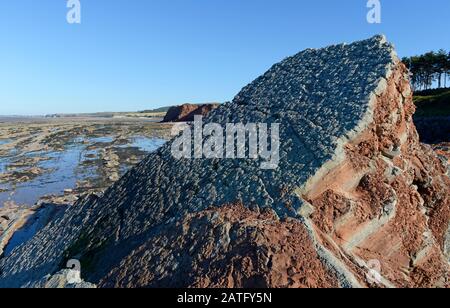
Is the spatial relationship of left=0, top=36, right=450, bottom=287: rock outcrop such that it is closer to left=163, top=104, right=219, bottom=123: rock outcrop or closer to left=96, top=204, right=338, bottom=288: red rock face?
left=96, top=204, right=338, bottom=288: red rock face

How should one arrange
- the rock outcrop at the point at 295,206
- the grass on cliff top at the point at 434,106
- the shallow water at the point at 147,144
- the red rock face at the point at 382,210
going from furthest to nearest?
the grass on cliff top at the point at 434,106 → the shallow water at the point at 147,144 → the red rock face at the point at 382,210 → the rock outcrop at the point at 295,206

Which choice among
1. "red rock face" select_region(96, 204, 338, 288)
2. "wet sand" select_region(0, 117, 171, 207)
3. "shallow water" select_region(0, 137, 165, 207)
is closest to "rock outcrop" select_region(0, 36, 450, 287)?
"red rock face" select_region(96, 204, 338, 288)

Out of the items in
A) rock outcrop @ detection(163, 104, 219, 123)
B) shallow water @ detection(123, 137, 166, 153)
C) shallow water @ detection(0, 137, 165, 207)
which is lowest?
shallow water @ detection(0, 137, 165, 207)

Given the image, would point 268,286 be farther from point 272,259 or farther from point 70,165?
point 70,165

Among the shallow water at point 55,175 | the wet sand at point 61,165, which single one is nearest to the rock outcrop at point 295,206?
the wet sand at point 61,165

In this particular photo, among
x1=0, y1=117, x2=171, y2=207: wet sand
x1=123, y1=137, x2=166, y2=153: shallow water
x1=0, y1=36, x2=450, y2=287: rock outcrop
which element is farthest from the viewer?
x1=123, y1=137, x2=166, y2=153: shallow water

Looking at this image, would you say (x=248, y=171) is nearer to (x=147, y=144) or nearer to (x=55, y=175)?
(x=55, y=175)

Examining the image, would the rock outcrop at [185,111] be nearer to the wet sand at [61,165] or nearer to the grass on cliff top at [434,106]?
the wet sand at [61,165]

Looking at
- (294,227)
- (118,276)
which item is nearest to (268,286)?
(294,227)
